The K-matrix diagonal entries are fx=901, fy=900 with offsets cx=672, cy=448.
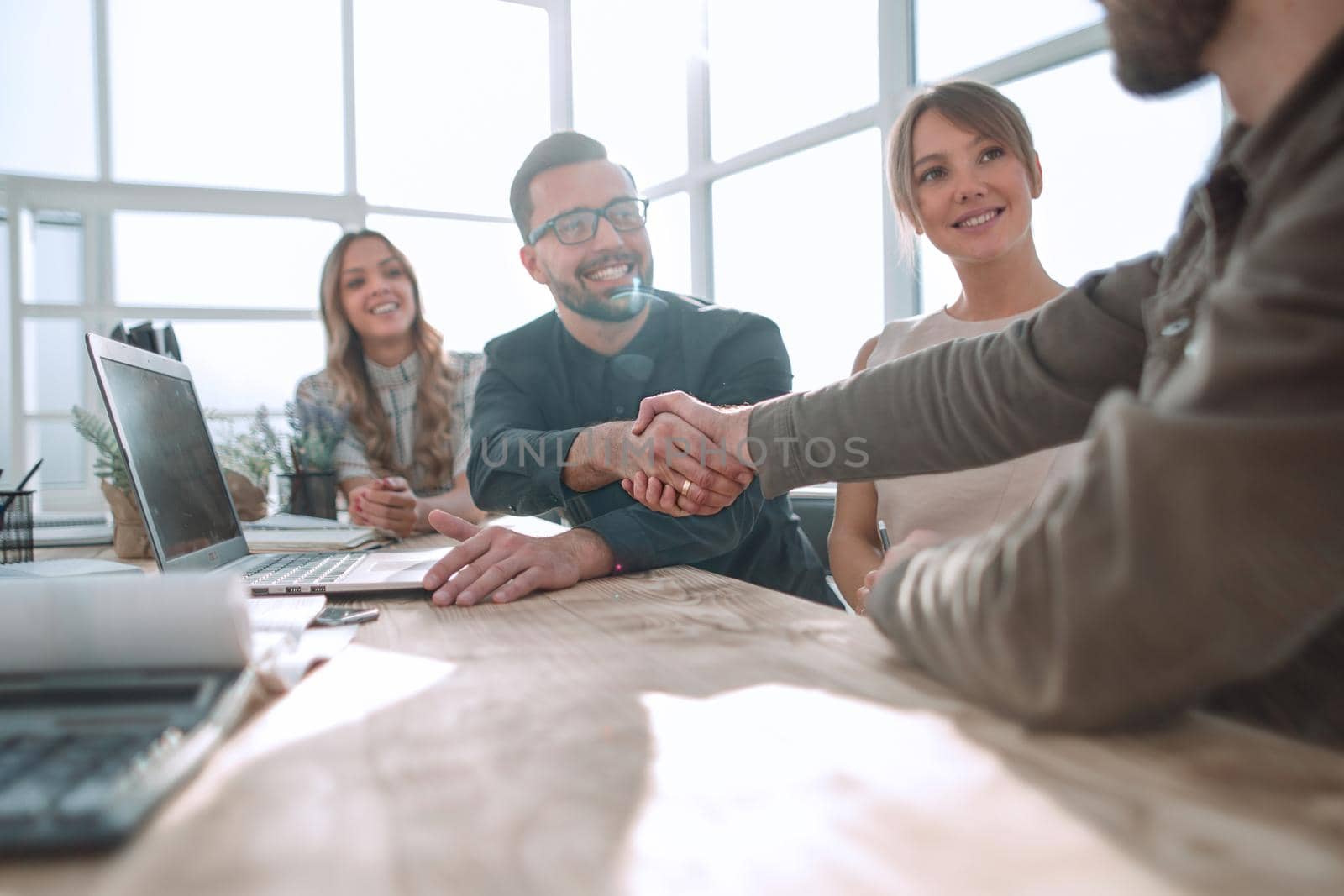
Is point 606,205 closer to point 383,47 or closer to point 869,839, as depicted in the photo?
point 869,839

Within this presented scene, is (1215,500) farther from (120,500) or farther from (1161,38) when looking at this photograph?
(120,500)

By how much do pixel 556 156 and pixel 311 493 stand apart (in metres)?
1.02

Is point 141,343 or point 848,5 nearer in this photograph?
point 141,343

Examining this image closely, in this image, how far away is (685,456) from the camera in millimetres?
1344

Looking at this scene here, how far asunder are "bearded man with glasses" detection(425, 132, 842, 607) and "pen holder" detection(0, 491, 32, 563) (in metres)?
0.78

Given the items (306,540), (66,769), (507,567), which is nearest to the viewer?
(66,769)

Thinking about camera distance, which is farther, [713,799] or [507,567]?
[507,567]

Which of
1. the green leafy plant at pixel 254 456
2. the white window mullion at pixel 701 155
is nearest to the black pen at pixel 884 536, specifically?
the green leafy plant at pixel 254 456

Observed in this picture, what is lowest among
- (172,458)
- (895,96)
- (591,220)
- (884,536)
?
(884,536)

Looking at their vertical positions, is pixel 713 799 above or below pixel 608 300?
below

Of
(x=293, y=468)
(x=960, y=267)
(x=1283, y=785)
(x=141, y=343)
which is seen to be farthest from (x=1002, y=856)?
(x=293, y=468)

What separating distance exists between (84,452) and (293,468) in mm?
2608

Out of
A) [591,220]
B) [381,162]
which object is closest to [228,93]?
[381,162]

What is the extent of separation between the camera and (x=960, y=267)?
198 centimetres
